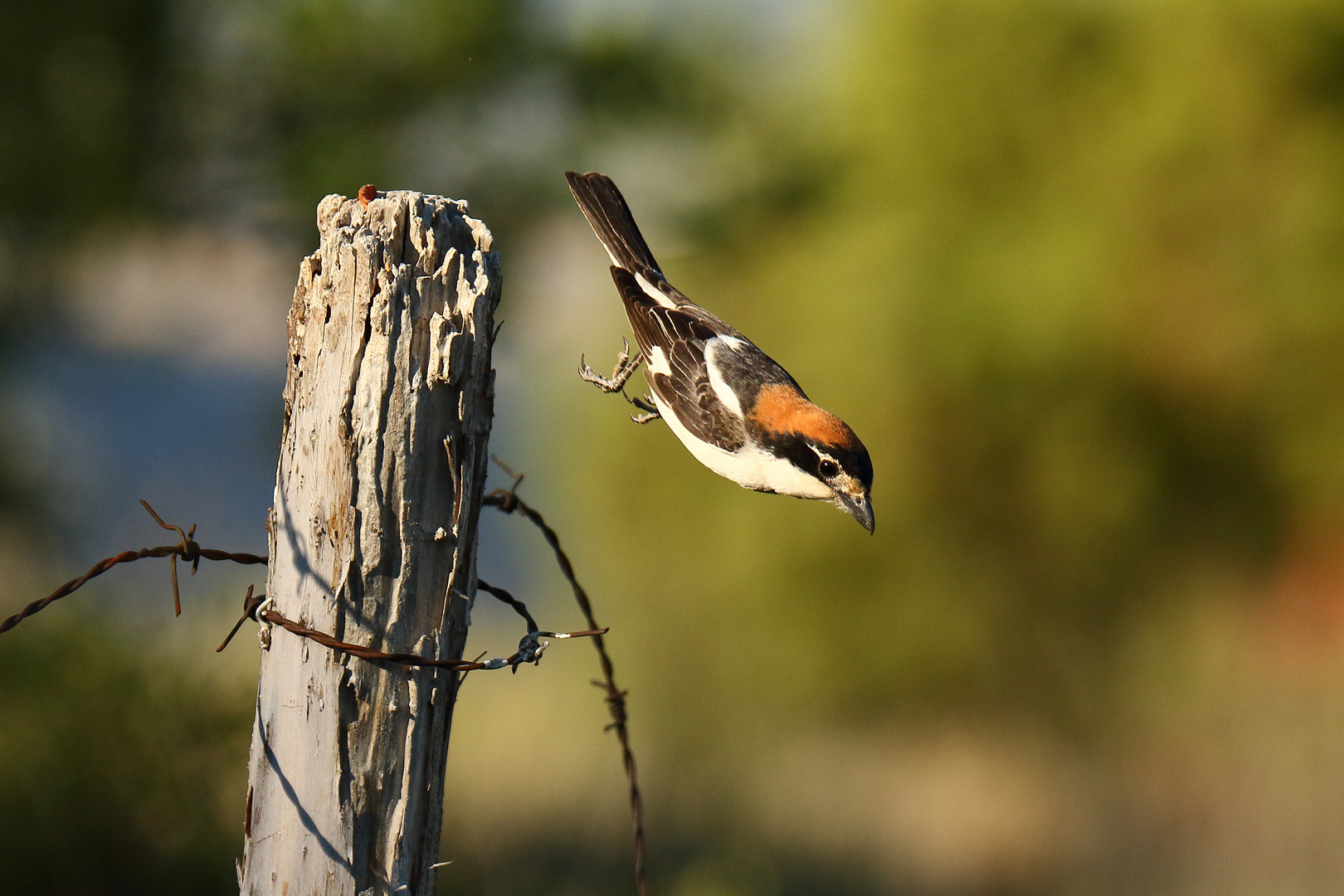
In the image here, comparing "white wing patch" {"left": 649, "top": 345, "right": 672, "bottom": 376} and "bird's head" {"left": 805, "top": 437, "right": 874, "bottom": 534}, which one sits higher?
"white wing patch" {"left": 649, "top": 345, "right": 672, "bottom": 376}

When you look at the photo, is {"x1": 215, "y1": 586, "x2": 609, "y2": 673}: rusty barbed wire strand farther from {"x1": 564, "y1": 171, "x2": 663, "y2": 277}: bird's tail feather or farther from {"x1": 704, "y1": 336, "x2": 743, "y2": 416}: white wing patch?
{"x1": 564, "y1": 171, "x2": 663, "y2": 277}: bird's tail feather

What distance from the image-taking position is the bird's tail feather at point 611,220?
3.54 meters

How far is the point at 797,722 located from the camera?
9820mm

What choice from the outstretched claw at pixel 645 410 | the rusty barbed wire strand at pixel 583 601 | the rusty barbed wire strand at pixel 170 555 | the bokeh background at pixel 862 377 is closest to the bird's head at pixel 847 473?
the outstretched claw at pixel 645 410

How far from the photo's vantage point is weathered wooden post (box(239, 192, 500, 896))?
72.8 inches

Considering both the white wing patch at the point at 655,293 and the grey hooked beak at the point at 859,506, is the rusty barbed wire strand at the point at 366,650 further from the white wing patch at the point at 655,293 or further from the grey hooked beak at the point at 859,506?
the white wing patch at the point at 655,293

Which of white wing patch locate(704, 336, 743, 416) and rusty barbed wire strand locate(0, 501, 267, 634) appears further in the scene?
white wing patch locate(704, 336, 743, 416)

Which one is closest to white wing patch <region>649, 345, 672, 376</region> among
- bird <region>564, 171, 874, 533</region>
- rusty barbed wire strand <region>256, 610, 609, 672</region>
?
bird <region>564, 171, 874, 533</region>

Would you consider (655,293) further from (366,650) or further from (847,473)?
(366,650)

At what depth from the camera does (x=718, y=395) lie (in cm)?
316

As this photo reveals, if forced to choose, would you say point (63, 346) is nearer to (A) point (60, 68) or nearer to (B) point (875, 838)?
(A) point (60, 68)

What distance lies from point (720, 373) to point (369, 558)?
5.26 feet

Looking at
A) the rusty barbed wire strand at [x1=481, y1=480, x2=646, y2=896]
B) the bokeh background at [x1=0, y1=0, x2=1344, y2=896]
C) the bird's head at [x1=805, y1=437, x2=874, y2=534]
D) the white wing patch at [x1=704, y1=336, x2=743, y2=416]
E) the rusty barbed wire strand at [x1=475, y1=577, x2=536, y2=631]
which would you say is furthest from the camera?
the bokeh background at [x1=0, y1=0, x2=1344, y2=896]

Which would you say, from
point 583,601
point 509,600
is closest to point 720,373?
point 583,601
